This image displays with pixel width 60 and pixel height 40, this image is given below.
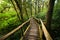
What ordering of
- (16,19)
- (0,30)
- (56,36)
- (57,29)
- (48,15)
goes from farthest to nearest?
1. (16,19)
2. (0,30)
3. (57,29)
4. (56,36)
5. (48,15)

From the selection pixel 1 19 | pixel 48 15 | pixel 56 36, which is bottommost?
pixel 56 36

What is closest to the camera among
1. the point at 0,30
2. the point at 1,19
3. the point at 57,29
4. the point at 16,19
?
the point at 57,29

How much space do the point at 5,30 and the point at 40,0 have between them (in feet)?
101

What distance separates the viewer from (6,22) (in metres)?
16.3

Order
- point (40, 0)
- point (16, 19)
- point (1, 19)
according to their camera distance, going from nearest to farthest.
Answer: point (1, 19) < point (16, 19) < point (40, 0)

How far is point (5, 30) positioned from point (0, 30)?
0.58 meters

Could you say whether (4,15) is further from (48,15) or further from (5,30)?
(48,15)

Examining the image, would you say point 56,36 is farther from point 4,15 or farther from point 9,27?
point 4,15

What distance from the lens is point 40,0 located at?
44812 mm

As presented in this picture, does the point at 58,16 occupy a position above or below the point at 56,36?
above

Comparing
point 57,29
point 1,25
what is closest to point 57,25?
point 57,29

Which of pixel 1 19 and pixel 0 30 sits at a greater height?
pixel 1 19

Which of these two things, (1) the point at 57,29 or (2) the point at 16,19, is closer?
(1) the point at 57,29

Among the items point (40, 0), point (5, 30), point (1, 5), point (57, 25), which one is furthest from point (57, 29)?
point (40, 0)
